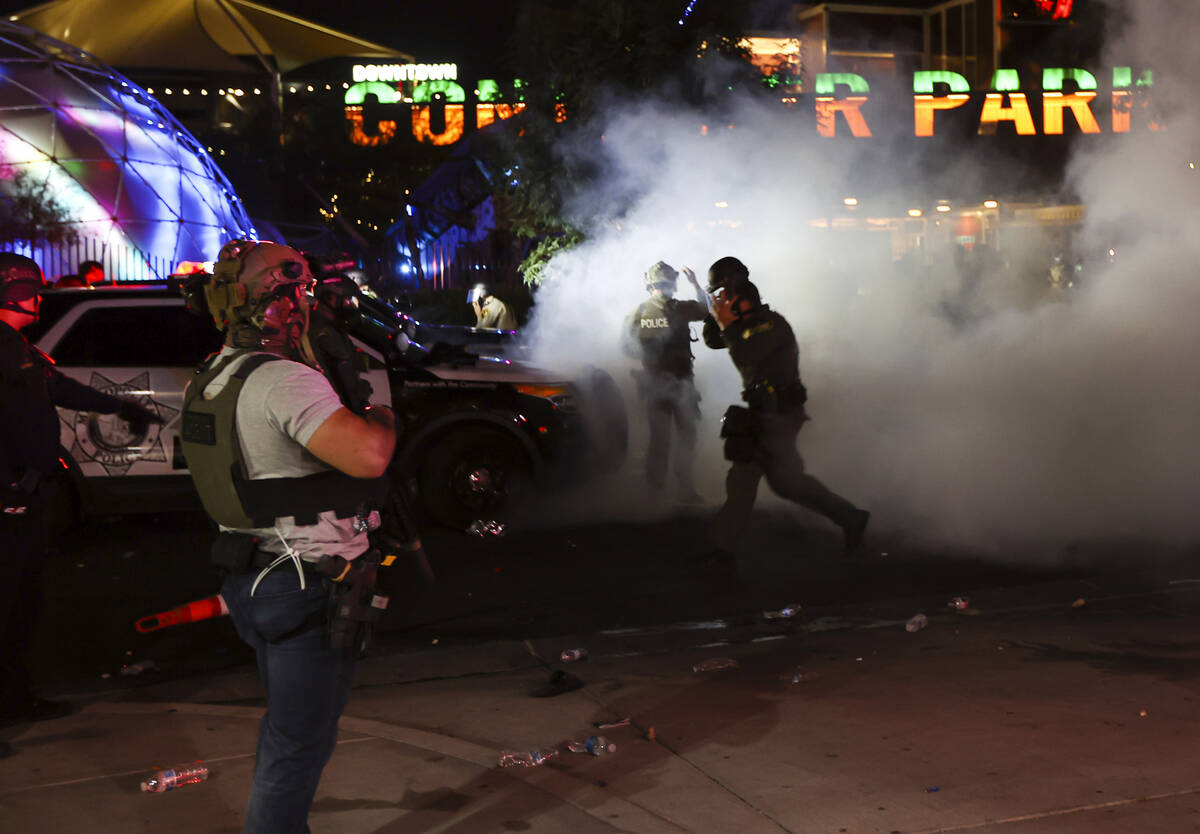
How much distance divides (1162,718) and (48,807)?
3700 millimetres

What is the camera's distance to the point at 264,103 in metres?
42.8

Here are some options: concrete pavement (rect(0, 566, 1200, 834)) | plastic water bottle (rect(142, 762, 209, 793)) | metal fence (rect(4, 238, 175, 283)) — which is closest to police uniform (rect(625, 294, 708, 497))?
concrete pavement (rect(0, 566, 1200, 834))

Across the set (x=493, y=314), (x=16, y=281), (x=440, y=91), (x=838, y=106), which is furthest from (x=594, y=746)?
(x=440, y=91)

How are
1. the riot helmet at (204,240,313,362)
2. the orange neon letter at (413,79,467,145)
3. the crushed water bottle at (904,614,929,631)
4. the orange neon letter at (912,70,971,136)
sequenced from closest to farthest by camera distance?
the riot helmet at (204,240,313,362) → the crushed water bottle at (904,614,929,631) → the orange neon letter at (912,70,971,136) → the orange neon letter at (413,79,467,145)

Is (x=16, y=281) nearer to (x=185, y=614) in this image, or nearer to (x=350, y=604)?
(x=185, y=614)

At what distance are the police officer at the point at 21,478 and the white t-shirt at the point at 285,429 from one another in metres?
1.95

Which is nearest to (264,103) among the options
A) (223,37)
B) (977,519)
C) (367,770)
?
(223,37)

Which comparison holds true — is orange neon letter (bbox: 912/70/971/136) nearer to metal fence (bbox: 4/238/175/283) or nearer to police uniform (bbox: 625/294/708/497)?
police uniform (bbox: 625/294/708/497)

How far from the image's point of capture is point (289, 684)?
2.82 meters

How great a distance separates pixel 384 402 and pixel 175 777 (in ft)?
13.6

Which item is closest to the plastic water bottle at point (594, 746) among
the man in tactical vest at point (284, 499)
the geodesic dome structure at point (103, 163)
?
the man in tactical vest at point (284, 499)

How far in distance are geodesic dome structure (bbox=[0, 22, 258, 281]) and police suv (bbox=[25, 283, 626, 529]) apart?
1502 centimetres

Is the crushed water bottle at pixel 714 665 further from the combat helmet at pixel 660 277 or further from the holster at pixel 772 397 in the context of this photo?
the combat helmet at pixel 660 277

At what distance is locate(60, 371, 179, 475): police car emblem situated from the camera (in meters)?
7.60
